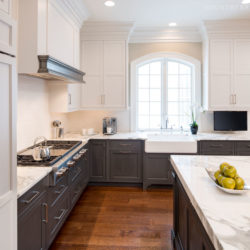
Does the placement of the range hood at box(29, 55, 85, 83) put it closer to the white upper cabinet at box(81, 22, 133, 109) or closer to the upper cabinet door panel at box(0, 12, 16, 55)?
the upper cabinet door panel at box(0, 12, 16, 55)

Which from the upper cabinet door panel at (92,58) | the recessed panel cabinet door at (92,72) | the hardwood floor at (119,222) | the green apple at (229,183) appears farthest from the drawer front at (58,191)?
the upper cabinet door panel at (92,58)

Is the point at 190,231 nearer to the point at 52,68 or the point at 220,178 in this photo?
the point at 220,178

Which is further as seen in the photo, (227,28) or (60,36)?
(227,28)

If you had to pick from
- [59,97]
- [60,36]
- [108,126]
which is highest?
[60,36]

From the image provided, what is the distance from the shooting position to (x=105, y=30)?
4.34 m

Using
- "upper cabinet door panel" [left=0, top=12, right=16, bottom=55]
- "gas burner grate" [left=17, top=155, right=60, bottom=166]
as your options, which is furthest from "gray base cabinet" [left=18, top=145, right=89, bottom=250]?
"upper cabinet door panel" [left=0, top=12, right=16, bottom=55]

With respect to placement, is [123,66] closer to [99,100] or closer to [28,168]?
[99,100]

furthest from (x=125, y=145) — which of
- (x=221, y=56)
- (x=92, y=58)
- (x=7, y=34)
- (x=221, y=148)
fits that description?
(x=7, y=34)

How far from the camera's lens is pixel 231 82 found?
4.28 m

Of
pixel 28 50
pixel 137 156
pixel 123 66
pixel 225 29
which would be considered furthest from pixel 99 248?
pixel 225 29

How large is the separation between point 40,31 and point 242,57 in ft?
11.1

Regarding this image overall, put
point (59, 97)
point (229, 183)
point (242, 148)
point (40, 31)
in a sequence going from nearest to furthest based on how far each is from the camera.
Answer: point (229, 183)
point (40, 31)
point (59, 97)
point (242, 148)

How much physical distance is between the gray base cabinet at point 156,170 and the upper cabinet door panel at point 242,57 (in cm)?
199

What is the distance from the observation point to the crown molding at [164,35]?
4594mm
